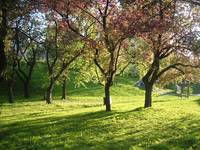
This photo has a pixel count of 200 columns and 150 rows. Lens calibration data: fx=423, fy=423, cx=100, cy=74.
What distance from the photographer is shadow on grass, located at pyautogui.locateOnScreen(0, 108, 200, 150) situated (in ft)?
70.3

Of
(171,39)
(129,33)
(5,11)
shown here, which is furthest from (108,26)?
(5,11)

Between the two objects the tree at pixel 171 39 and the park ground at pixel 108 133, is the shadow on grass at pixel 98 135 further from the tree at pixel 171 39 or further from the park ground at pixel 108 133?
the tree at pixel 171 39

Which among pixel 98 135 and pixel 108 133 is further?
pixel 108 133

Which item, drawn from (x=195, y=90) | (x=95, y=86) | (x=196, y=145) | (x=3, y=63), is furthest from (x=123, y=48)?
(x=195, y=90)

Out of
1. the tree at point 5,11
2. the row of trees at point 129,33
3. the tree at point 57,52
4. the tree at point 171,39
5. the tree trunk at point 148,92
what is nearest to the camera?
the tree at point 5,11

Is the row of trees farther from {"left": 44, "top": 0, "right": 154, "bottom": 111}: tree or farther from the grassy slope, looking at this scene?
the grassy slope

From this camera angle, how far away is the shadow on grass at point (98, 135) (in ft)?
70.3

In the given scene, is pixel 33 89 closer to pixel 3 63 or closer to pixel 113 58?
pixel 113 58

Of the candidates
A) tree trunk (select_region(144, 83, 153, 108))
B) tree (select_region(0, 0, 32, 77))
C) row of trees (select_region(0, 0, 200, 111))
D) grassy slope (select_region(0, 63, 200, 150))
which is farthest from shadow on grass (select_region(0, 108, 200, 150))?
tree trunk (select_region(144, 83, 153, 108))

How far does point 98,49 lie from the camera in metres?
35.6

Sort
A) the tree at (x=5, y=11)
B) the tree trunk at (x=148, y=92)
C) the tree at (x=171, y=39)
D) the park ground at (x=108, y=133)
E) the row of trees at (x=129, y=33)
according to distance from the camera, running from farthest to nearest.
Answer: the tree trunk at (x=148, y=92)
the tree at (x=171, y=39)
the row of trees at (x=129, y=33)
the tree at (x=5, y=11)
the park ground at (x=108, y=133)

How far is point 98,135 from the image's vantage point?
24438mm

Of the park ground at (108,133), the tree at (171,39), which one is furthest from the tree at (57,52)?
the park ground at (108,133)

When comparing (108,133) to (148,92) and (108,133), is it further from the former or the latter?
(148,92)
